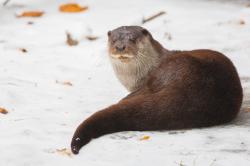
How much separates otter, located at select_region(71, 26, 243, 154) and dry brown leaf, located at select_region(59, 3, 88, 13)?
3.14 meters

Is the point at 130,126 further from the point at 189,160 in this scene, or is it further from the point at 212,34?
the point at 212,34

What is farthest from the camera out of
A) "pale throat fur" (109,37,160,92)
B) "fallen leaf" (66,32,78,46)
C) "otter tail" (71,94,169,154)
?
"fallen leaf" (66,32,78,46)

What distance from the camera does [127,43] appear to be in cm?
368

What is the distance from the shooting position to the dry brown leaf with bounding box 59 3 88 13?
682 centimetres

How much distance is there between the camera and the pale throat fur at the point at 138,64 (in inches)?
149

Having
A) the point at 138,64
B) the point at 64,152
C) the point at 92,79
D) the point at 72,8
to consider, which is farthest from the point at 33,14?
the point at 64,152

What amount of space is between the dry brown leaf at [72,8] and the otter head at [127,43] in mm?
3004

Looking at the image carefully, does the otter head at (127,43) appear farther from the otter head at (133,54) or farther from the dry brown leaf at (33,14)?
the dry brown leaf at (33,14)

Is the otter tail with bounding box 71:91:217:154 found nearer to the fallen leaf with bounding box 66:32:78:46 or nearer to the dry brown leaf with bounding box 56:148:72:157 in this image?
the dry brown leaf with bounding box 56:148:72:157

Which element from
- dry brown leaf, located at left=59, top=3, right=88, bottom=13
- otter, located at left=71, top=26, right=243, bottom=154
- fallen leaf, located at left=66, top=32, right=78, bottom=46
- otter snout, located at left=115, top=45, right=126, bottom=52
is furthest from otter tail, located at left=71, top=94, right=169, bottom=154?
Answer: dry brown leaf, located at left=59, top=3, right=88, bottom=13

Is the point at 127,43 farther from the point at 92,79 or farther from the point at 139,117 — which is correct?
the point at 92,79

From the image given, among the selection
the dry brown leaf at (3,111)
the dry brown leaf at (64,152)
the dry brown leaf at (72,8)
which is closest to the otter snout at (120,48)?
the dry brown leaf at (3,111)

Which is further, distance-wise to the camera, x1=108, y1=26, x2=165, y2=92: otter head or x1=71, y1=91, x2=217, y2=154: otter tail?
x1=108, y1=26, x2=165, y2=92: otter head

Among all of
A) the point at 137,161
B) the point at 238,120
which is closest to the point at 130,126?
the point at 137,161
